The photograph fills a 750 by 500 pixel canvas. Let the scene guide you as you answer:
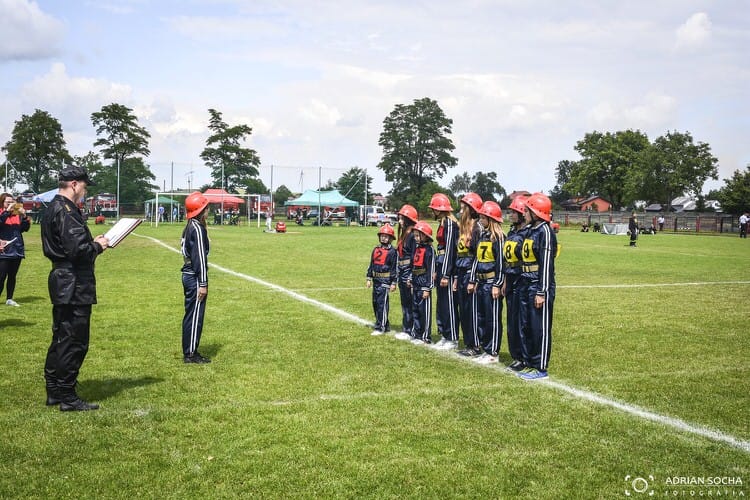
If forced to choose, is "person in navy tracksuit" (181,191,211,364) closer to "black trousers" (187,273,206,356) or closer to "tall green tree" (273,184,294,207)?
"black trousers" (187,273,206,356)

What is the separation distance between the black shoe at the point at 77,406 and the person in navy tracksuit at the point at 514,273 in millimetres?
4870

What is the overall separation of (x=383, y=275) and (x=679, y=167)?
7865 centimetres

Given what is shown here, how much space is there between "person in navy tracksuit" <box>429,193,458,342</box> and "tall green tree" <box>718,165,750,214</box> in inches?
2484

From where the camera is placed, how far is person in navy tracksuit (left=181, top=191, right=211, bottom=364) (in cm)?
796

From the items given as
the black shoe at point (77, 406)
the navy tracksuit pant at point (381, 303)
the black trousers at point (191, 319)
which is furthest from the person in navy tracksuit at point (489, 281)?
the black shoe at point (77, 406)

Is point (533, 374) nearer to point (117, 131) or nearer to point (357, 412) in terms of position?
point (357, 412)

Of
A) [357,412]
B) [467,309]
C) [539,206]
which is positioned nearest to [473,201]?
[539,206]

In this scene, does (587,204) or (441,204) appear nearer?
(441,204)

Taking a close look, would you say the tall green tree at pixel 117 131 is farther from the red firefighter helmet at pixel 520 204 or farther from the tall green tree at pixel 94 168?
the red firefighter helmet at pixel 520 204

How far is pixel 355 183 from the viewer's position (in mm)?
64625

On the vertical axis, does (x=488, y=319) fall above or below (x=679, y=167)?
below

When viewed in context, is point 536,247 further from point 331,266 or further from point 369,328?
point 331,266

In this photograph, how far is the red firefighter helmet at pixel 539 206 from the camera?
299 inches

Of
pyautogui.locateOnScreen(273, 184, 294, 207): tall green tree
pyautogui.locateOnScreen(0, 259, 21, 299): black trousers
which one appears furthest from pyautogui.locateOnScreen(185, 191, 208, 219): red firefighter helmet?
pyautogui.locateOnScreen(273, 184, 294, 207): tall green tree
